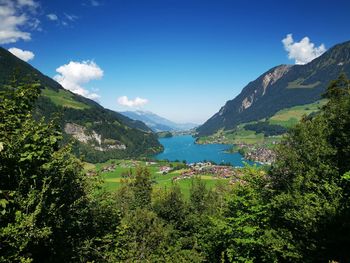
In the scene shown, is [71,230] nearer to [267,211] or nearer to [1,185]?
[1,185]

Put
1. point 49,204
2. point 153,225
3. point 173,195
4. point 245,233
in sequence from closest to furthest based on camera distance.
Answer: point 49,204
point 245,233
point 153,225
point 173,195

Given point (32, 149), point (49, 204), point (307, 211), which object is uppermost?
point (32, 149)

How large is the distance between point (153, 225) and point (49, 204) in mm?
22825

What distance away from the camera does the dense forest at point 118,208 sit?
9047 millimetres

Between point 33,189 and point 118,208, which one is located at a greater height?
point 33,189

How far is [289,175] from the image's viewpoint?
2944cm

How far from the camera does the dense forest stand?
29.7 feet

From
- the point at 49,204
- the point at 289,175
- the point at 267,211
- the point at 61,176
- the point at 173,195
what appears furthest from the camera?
the point at 173,195

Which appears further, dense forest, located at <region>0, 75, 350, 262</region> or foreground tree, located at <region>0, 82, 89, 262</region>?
dense forest, located at <region>0, 75, 350, 262</region>

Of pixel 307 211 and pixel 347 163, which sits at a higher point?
pixel 347 163

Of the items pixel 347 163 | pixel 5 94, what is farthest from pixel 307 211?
pixel 5 94

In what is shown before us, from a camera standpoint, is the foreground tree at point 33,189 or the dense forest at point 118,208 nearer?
the foreground tree at point 33,189

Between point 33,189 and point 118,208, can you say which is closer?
point 33,189

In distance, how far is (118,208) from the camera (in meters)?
21.7
